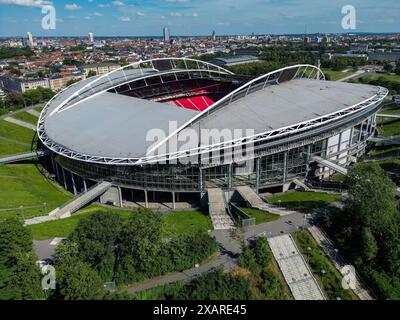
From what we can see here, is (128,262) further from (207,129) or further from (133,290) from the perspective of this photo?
(207,129)

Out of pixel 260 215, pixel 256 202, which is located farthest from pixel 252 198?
pixel 260 215

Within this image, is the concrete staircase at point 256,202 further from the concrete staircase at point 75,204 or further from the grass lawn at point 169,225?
the concrete staircase at point 75,204

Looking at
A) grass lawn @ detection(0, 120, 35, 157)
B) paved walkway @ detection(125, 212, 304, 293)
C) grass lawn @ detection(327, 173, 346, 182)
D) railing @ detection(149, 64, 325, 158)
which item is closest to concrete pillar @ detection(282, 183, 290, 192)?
grass lawn @ detection(327, 173, 346, 182)

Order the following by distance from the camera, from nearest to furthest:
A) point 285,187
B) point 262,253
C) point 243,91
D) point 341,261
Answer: point 262,253
point 341,261
point 285,187
point 243,91

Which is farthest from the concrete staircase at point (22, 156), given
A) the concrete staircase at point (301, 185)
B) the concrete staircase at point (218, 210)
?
the concrete staircase at point (301, 185)

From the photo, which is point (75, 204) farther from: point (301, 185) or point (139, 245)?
point (301, 185)
